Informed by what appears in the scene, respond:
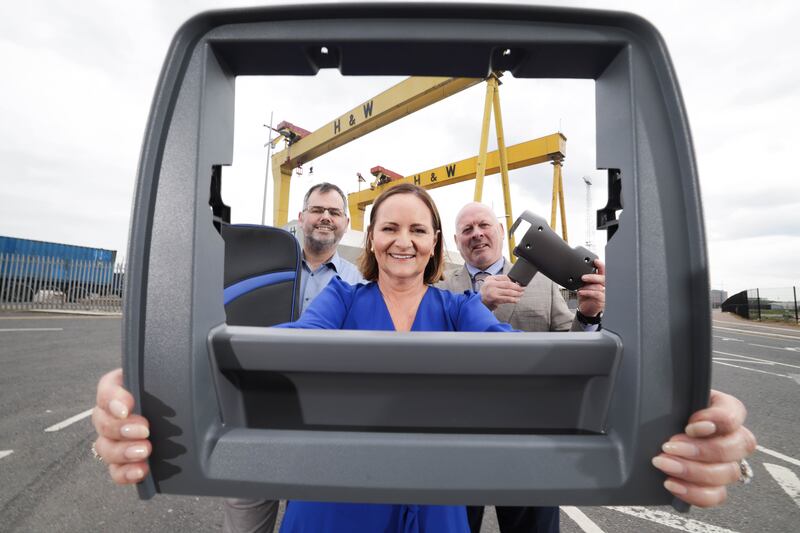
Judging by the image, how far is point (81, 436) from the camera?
10.0 ft

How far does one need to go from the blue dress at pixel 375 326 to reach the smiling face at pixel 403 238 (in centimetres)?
10

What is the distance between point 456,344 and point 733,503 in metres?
3.27

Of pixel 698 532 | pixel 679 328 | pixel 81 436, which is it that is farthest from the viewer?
pixel 81 436

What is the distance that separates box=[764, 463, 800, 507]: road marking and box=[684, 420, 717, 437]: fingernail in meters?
3.16

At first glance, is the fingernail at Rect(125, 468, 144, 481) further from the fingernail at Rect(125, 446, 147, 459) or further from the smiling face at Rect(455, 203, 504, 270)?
the smiling face at Rect(455, 203, 504, 270)

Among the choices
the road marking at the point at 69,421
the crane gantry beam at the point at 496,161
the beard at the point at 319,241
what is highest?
the crane gantry beam at the point at 496,161

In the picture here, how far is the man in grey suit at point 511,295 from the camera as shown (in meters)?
1.72

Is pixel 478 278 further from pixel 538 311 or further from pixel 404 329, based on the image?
pixel 404 329

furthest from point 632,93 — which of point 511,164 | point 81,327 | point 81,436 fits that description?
point 511,164

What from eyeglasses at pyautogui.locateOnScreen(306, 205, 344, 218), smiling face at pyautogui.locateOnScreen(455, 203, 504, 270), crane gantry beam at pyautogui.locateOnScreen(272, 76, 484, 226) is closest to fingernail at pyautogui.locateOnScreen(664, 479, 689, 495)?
smiling face at pyautogui.locateOnScreen(455, 203, 504, 270)

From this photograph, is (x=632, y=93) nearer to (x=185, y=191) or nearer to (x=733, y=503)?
(x=185, y=191)

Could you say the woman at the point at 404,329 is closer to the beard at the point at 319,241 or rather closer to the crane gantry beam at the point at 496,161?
the beard at the point at 319,241

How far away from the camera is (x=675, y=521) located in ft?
7.57

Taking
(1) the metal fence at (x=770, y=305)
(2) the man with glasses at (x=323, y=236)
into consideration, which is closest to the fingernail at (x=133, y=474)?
(2) the man with glasses at (x=323, y=236)
